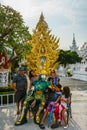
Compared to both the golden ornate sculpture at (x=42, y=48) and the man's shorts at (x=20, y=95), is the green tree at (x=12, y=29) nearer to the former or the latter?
the man's shorts at (x=20, y=95)

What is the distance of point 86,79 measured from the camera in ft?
100

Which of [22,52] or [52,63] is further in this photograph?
[52,63]

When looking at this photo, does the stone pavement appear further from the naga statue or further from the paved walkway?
the naga statue

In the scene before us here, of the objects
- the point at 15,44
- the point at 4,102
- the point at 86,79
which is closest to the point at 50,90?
the point at 4,102

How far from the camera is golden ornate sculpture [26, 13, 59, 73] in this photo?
1986 cm

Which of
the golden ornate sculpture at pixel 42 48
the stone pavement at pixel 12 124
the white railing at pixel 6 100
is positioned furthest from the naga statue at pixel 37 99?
the golden ornate sculpture at pixel 42 48

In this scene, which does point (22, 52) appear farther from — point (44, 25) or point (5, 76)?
point (44, 25)

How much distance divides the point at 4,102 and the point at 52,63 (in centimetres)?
854

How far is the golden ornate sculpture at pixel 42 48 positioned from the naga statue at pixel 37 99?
11009 mm

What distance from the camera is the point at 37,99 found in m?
8.56

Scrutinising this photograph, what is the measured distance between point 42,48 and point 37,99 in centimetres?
A: 1221

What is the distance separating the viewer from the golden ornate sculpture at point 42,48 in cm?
1986

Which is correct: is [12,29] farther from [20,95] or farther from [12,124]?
[12,124]

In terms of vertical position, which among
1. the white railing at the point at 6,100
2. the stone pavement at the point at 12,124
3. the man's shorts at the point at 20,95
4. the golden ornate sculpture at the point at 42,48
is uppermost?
the golden ornate sculpture at the point at 42,48
